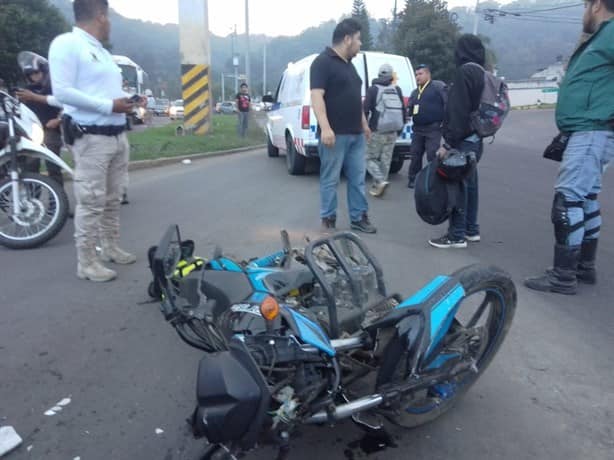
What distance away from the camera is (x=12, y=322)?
3.13m

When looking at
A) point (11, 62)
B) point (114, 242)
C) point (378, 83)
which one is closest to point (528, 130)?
point (378, 83)

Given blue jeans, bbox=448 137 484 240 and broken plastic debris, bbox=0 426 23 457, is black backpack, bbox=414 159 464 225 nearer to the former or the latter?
blue jeans, bbox=448 137 484 240

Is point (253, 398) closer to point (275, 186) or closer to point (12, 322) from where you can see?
point (12, 322)

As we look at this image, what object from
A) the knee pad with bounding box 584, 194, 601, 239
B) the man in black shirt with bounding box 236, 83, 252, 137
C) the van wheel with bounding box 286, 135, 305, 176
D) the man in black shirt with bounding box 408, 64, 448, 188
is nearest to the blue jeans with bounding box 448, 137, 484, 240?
the knee pad with bounding box 584, 194, 601, 239

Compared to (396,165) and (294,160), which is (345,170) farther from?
(396,165)

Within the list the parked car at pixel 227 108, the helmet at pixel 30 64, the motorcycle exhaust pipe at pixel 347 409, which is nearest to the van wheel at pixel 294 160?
the helmet at pixel 30 64

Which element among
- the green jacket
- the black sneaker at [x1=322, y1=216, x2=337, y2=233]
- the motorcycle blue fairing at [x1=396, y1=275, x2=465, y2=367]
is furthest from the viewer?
the black sneaker at [x1=322, y1=216, x2=337, y2=233]

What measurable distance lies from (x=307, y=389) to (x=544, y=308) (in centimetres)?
236

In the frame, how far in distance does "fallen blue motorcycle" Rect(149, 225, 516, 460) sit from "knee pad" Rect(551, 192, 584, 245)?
1.38 meters

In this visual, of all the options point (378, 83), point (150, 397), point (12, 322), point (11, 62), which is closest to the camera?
point (150, 397)

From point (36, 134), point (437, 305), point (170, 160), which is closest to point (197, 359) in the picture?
point (437, 305)

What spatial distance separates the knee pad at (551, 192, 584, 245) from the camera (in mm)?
3533

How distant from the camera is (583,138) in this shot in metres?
3.44

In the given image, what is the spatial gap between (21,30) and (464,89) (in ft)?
105
